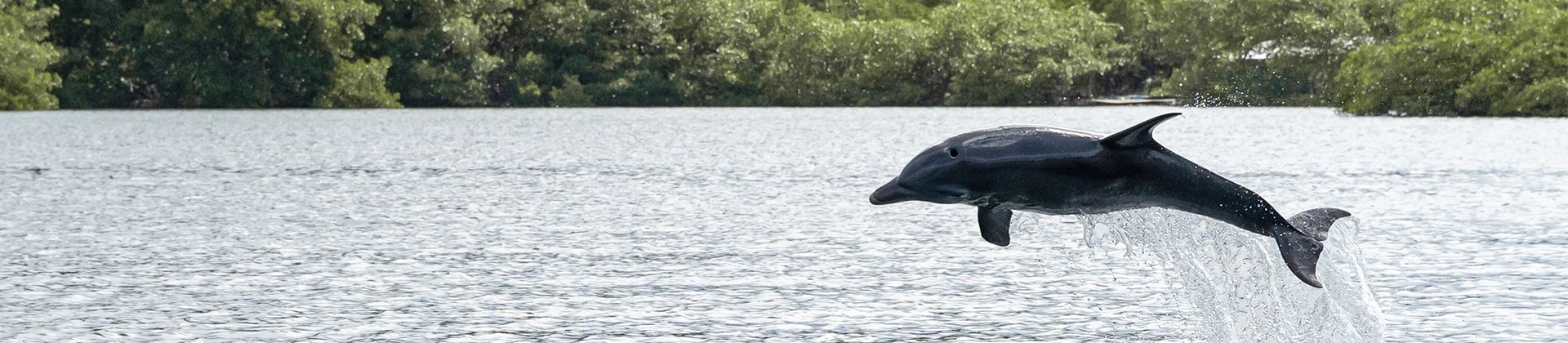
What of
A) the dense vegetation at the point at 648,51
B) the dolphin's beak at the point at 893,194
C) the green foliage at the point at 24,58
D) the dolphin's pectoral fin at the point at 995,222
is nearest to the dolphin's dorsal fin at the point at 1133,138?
the dolphin's pectoral fin at the point at 995,222

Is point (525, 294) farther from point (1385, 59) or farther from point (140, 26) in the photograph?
point (140, 26)

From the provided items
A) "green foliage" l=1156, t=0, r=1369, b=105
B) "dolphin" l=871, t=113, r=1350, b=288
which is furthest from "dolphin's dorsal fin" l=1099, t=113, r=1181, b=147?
"green foliage" l=1156, t=0, r=1369, b=105

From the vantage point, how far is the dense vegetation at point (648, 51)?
268ft

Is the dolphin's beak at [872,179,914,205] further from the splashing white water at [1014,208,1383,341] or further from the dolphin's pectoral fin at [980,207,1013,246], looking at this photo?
the splashing white water at [1014,208,1383,341]

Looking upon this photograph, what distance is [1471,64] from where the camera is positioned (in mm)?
63250

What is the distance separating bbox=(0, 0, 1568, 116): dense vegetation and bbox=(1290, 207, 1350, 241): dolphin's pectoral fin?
71.3m

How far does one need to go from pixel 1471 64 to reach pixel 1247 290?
176 feet

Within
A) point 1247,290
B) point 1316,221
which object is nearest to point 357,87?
point 1247,290

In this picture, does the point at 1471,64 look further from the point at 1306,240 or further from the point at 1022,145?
the point at 1022,145

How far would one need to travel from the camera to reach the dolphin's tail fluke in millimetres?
8883

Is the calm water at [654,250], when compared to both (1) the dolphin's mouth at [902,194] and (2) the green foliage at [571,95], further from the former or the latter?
(2) the green foliage at [571,95]

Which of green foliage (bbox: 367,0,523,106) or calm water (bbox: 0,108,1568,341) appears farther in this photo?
green foliage (bbox: 367,0,523,106)

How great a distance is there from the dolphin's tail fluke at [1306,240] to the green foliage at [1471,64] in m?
55.3

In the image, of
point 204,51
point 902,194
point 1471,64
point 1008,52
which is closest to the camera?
point 902,194
